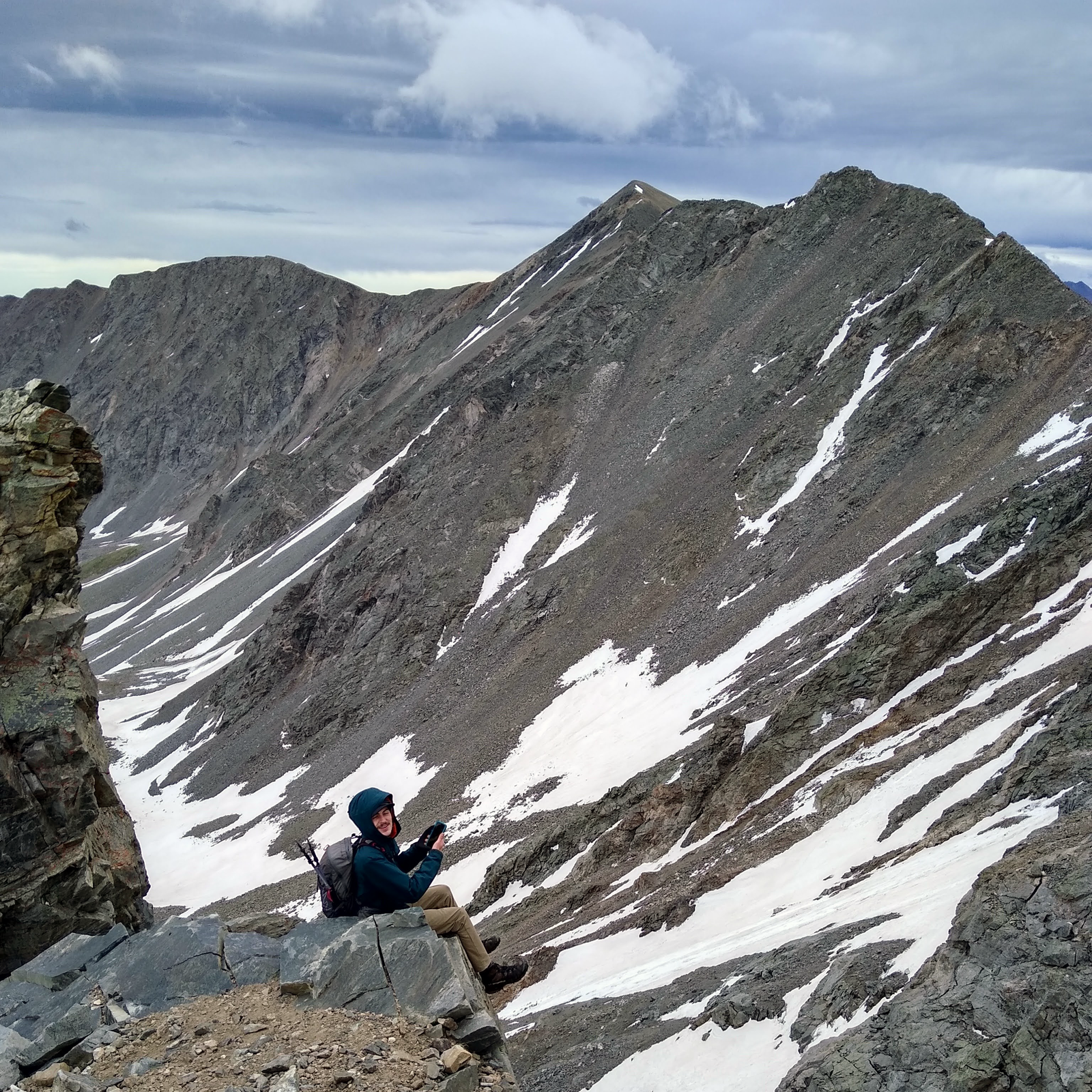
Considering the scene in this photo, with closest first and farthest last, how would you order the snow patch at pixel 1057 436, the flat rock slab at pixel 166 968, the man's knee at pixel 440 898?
the flat rock slab at pixel 166 968 < the man's knee at pixel 440 898 < the snow patch at pixel 1057 436

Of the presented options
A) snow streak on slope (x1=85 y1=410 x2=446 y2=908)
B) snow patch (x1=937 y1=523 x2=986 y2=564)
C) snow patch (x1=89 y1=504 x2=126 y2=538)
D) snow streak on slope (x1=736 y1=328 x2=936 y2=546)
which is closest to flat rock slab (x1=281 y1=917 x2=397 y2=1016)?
snow patch (x1=937 y1=523 x2=986 y2=564)

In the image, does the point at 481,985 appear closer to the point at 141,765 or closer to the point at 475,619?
the point at 475,619

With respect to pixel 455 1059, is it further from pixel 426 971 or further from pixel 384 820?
pixel 384 820

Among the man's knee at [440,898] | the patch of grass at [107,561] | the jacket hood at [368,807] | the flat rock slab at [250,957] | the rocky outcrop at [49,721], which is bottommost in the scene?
the man's knee at [440,898]

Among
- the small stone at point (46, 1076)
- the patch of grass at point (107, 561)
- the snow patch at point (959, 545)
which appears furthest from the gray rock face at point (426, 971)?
the patch of grass at point (107, 561)

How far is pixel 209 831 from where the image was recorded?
53500mm

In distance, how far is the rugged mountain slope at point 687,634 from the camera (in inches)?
651

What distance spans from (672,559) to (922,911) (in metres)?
36.6

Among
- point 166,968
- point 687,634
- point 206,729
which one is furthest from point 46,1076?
point 206,729

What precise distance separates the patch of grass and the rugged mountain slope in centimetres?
3126

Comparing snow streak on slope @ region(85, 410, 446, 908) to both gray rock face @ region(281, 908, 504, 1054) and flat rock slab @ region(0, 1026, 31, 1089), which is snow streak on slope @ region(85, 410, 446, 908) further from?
flat rock slab @ region(0, 1026, 31, 1089)

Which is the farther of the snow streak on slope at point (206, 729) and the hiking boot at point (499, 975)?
the snow streak on slope at point (206, 729)

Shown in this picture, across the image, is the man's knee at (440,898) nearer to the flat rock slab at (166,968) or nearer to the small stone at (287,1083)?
the flat rock slab at (166,968)

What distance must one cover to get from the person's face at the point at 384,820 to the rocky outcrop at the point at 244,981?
2.76 feet
